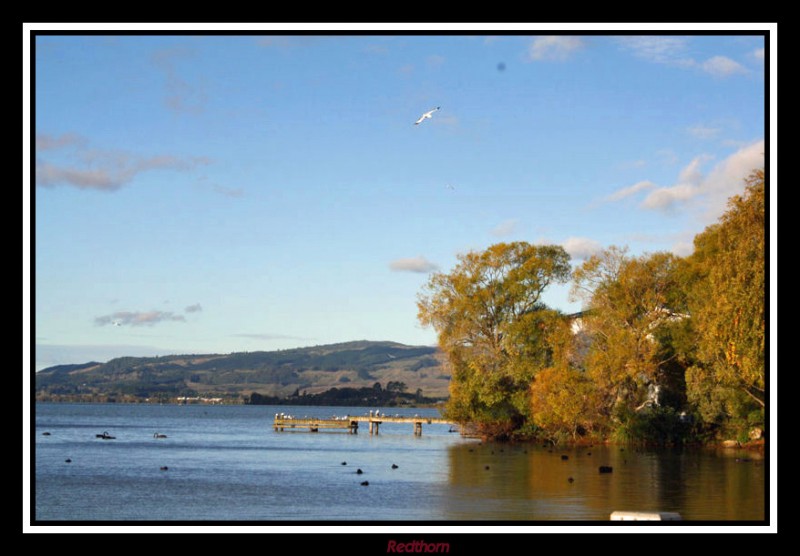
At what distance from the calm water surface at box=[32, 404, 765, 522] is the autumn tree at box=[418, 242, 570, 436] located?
3.69m

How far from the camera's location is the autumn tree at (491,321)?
68.9 m

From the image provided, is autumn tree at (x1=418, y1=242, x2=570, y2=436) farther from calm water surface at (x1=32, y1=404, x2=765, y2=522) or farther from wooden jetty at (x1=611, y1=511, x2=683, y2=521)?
wooden jetty at (x1=611, y1=511, x2=683, y2=521)

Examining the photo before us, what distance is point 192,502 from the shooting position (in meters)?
→ 36.2

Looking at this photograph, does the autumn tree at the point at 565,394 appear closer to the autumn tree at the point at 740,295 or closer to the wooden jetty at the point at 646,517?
the autumn tree at the point at 740,295

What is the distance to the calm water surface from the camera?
3172 cm

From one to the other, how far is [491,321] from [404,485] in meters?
30.2

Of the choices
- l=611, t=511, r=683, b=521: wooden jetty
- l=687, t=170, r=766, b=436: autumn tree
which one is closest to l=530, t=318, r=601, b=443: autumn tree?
l=687, t=170, r=766, b=436: autumn tree

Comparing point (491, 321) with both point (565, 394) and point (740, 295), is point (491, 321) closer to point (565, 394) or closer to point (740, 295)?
point (565, 394)

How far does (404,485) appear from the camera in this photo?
42.0 metres

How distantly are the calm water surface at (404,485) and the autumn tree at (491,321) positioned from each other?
3.69 m

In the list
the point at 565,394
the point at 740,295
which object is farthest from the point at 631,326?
the point at 740,295

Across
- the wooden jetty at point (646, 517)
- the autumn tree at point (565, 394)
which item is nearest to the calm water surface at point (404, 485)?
the autumn tree at point (565, 394)
